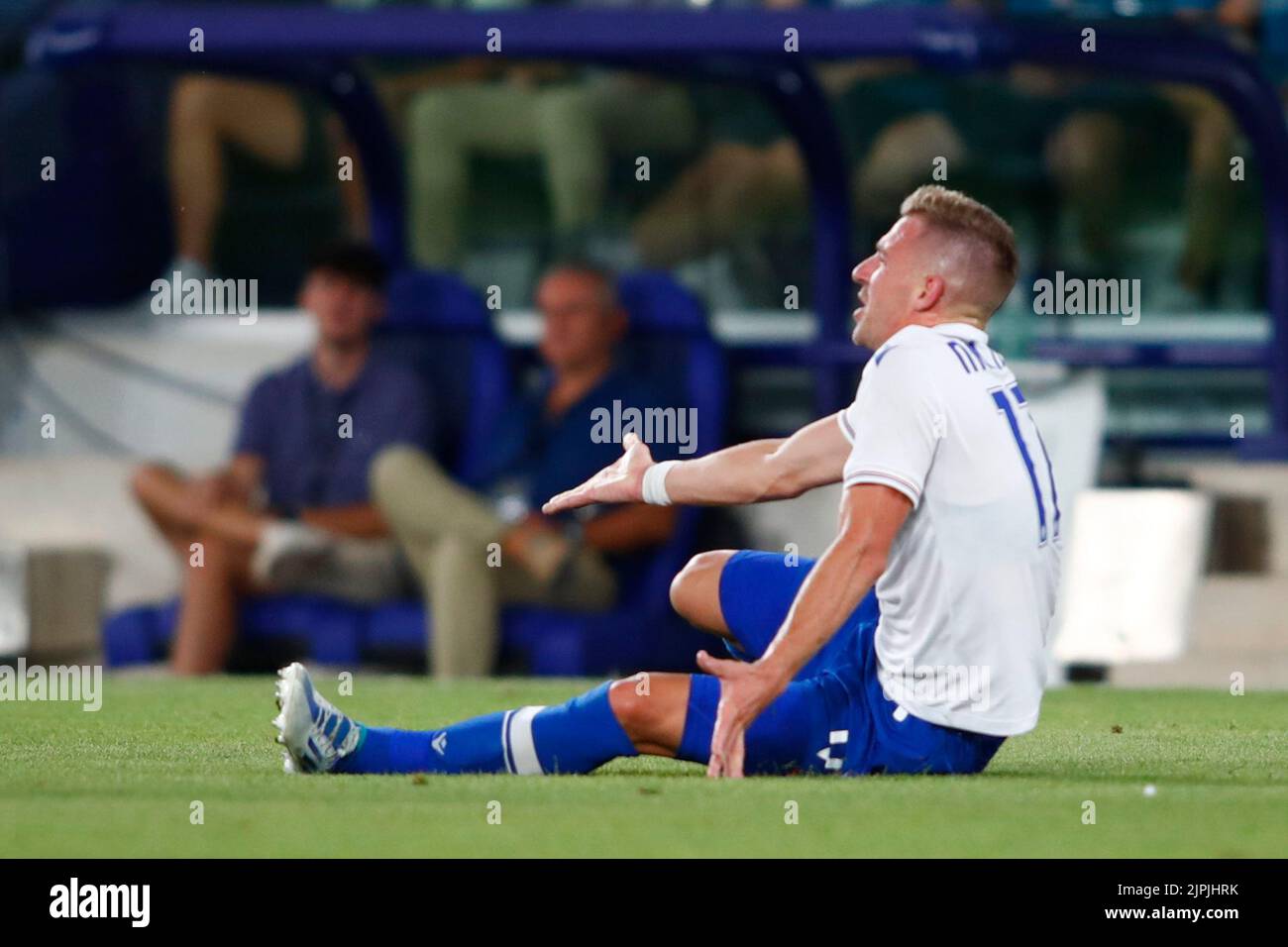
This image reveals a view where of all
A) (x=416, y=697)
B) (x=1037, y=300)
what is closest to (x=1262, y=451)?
(x=1037, y=300)

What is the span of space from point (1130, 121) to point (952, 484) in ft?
29.1

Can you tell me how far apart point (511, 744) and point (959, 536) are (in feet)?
3.78

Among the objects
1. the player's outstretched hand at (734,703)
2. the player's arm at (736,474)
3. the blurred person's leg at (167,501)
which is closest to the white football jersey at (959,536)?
the player's arm at (736,474)

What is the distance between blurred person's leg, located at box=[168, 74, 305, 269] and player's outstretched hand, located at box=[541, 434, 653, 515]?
8564mm

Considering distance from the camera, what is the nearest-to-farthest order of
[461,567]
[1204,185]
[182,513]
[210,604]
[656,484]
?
[656,484], [461,567], [210,604], [182,513], [1204,185]

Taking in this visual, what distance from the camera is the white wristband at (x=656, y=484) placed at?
19.0ft

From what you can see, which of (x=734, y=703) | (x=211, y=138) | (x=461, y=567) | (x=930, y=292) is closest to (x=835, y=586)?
(x=734, y=703)

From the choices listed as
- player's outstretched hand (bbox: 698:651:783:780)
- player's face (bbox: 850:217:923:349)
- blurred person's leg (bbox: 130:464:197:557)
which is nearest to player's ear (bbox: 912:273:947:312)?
player's face (bbox: 850:217:923:349)

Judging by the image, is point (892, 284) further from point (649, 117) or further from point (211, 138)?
point (211, 138)

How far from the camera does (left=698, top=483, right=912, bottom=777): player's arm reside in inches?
209

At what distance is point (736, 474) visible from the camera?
231 inches

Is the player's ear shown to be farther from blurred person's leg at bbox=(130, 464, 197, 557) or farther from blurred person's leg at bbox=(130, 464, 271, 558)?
blurred person's leg at bbox=(130, 464, 197, 557)

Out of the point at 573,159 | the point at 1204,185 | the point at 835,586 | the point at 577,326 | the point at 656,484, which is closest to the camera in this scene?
the point at 835,586

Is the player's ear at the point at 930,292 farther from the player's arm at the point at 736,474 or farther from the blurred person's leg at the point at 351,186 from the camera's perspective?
the blurred person's leg at the point at 351,186
